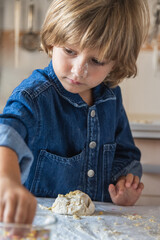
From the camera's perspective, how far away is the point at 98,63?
2.77 ft

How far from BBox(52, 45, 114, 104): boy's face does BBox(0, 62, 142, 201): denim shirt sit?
0.20ft

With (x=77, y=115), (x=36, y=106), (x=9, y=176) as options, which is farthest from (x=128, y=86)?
(x=9, y=176)

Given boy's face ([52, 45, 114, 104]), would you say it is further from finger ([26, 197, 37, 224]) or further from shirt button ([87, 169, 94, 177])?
finger ([26, 197, 37, 224])

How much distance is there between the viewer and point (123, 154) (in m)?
1.10

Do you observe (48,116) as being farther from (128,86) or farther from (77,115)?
(128,86)

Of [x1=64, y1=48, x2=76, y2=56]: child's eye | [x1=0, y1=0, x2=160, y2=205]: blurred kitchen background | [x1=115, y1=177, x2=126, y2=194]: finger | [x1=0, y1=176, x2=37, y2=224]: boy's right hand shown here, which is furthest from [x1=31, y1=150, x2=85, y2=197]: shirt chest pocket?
[x1=0, y1=0, x2=160, y2=205]: blurred kitchen background

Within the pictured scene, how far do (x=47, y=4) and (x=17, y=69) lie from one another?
42 cm

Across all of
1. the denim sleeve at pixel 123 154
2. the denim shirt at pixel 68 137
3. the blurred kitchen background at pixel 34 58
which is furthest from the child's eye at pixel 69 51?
the blurred kitchen background at pixel 34 58

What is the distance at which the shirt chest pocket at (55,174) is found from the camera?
0.88 m

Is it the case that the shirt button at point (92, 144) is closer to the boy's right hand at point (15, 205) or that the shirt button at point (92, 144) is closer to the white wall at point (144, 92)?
the boy's right hand at point (15, 205)

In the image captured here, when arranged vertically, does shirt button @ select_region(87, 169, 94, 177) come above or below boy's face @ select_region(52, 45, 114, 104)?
below

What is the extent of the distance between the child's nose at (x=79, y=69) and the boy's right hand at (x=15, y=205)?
0.39m

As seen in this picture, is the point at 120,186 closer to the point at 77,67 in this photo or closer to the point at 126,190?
the point at 126,190

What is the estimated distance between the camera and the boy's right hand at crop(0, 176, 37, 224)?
42 cm
